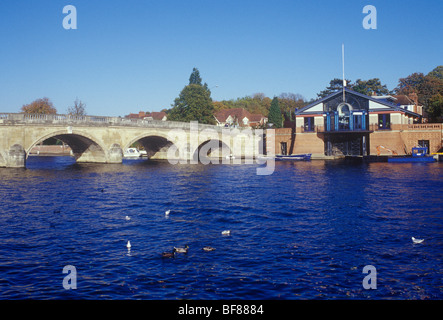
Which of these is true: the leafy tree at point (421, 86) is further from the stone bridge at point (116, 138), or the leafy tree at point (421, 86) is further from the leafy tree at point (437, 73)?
the stone bridge at point (116, 138)

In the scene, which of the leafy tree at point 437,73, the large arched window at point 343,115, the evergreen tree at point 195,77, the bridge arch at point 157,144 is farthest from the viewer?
the leafy tree at point 437,73

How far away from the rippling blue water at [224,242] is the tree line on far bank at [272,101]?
59.0m

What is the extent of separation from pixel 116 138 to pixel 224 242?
47.4 metres

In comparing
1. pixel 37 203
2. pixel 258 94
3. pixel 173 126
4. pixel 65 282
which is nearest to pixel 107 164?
pixel 173 126

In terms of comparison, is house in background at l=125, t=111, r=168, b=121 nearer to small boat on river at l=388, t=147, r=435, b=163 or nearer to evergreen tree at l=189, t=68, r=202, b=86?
evergreen tree at l=189, t=68, r=202, b=86

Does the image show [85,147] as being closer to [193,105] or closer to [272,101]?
[193,105]

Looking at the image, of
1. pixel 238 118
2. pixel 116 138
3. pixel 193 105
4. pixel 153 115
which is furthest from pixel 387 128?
pixel 153 115

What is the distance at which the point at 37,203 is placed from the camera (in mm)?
29234

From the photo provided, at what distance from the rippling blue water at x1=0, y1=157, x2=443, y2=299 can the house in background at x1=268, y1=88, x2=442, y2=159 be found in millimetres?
40714

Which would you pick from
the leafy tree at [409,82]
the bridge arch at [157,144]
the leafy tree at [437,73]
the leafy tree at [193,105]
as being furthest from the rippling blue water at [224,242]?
the leafy tree at [437,73]

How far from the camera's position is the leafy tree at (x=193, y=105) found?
93.0 metres

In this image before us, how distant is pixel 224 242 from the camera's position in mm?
19156

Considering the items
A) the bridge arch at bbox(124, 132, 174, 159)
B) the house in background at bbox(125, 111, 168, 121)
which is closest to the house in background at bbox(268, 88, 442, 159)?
the bridge arch at bbox(124, 132, 174, 159)

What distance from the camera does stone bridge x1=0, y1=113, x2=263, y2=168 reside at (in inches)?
2032
